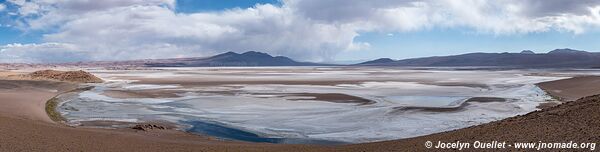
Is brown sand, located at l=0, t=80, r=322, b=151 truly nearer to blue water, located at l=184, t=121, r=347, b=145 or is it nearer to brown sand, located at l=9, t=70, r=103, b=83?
blue water, located at l=184, t=121, r=347, b=145

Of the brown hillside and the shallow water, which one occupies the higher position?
the brown hillside

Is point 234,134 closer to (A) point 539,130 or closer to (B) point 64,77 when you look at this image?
(A) point 539,130

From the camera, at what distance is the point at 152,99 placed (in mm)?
35219

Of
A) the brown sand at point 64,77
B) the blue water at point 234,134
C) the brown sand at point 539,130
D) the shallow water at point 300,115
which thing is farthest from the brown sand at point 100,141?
the brown sand at point 64,77

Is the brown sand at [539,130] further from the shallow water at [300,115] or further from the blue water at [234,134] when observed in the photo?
the shallow water at [300,115]

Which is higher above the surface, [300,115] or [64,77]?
[64,77]

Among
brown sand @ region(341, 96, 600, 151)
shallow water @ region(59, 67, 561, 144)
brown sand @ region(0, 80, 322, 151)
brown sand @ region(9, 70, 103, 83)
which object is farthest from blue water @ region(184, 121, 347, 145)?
brown sand @ region(9, 70, 103, 83)

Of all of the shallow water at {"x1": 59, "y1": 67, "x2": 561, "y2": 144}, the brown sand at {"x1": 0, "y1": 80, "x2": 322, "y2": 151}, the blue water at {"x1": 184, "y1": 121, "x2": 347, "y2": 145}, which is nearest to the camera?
the brown sand at {"x1": 0, "y1": 80, "x2": 322, "y2": 151}

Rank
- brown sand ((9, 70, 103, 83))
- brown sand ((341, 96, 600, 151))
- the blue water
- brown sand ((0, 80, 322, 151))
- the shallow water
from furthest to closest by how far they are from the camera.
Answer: brown sand ((9, 70, 103, 83)) → the shallow water → the blue water → brown sand ((0, 80, 322, 151)) → brown sand ((341, 96, 600, 151))

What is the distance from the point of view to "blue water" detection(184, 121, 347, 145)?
706 inches

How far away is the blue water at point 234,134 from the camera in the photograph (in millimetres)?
17922

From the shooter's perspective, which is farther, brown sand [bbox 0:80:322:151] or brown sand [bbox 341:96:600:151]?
brown sand [bbox 0:80:322:151]

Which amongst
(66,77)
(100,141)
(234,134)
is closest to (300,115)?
(234,134)

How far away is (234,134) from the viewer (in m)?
19.9
